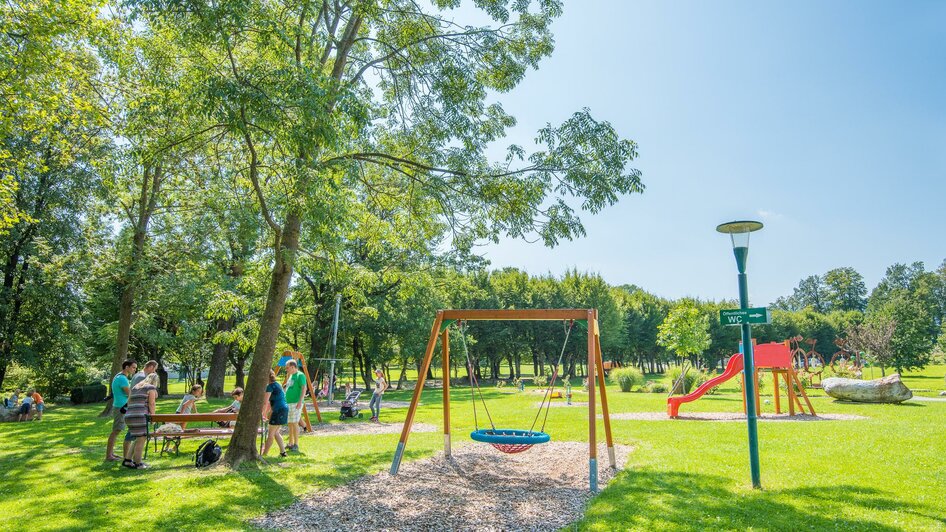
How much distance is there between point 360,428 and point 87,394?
69.7 feet

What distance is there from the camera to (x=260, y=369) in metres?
9.02

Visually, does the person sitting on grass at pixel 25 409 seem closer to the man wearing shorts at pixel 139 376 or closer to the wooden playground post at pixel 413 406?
the man wearing shorts at pixel 139 376

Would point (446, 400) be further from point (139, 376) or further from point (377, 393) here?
→ point (377, 393)

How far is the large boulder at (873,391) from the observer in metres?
18.7

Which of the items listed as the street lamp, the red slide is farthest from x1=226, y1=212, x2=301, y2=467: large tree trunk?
the red slide

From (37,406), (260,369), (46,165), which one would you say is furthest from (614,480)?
(46,165)

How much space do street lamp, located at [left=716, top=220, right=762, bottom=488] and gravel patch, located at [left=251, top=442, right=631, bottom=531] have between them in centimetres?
194

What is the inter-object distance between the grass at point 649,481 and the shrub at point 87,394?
1813 cm

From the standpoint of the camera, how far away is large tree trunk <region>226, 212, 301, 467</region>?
29.1 ft

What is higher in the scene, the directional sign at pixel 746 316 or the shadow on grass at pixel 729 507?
the directional sign at pixel 746 316

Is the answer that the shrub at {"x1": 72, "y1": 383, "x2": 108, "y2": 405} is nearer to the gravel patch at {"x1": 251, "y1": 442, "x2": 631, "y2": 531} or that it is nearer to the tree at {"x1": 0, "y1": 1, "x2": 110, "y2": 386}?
the tree at {"x1": 0, "y1": 1, "x2": 110, "y2": 386}

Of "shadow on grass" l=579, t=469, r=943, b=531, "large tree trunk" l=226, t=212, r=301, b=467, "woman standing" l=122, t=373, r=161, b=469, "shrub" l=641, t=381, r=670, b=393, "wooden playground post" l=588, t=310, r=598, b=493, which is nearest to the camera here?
"shadow on grass" l=579, t=469, r=943, b=531

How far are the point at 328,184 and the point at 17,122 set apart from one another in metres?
7.92

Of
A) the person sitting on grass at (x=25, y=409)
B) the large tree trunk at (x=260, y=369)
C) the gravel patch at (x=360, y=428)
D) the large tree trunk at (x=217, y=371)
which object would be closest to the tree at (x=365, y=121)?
the large tree trunk at (x=260, y=369)
